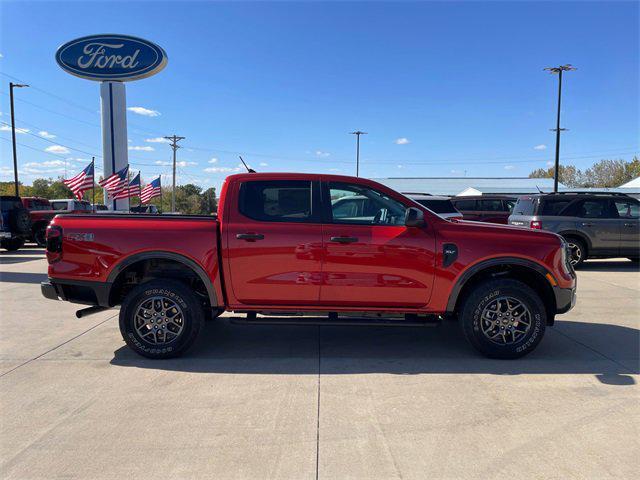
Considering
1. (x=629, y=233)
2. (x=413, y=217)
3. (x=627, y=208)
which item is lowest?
(x=629, y=233)

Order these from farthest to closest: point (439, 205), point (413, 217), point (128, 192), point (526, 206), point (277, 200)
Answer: point (128, 192) → point (439, 205) → point (526, 206) → point (277, 200) → point (413, 217)

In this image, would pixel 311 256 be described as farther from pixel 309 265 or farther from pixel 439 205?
pixel 439 205

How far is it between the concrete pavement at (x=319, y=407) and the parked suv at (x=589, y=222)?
5.57 metres

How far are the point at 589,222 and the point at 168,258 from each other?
9.99 m

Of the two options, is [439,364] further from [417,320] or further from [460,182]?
[460,182]

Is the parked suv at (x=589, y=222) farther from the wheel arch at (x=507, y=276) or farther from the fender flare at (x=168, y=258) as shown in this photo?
the fender flare at (x=168, y=258)

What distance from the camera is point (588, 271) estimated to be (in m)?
10.8

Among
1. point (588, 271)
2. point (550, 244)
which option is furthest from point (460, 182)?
point (550, 244)

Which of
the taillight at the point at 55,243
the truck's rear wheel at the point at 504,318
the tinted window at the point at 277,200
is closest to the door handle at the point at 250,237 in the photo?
the tinted window at the point at 277,200

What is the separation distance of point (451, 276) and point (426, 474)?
2.19 metres

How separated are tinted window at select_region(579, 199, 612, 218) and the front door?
8.11 metres

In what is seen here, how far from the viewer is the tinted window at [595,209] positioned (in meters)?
10.8

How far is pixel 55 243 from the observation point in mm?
4605

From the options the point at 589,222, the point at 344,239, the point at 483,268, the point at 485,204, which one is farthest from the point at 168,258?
the point at 485,204
